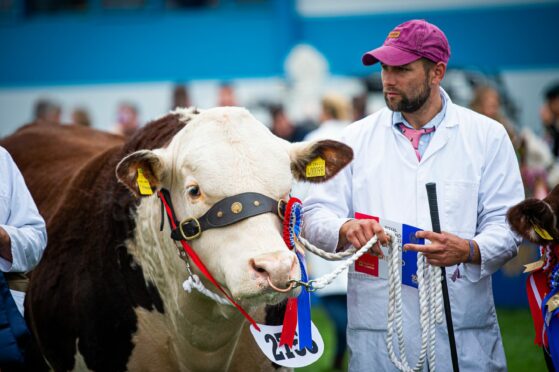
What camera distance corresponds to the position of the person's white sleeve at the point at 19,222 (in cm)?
369

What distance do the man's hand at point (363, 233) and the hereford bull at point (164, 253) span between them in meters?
0.29

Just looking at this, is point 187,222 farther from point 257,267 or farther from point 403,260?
point 403,260

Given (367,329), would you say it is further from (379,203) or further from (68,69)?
(68,69)

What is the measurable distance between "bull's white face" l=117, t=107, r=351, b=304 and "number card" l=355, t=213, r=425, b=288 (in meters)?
0.37

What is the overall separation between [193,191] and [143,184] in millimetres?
259

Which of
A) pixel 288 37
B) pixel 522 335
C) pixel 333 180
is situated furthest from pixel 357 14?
pixel 333 180

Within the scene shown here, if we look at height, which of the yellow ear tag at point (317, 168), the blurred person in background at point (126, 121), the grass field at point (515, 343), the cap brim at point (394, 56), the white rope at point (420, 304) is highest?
the cap brim at point (394, 56)

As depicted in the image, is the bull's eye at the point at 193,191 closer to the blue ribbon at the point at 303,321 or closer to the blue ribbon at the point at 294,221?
the blue ribbon at the point at 294,221

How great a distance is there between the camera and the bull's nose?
3.22 meters

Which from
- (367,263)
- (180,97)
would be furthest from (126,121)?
(367,263)

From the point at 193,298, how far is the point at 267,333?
1.25ft

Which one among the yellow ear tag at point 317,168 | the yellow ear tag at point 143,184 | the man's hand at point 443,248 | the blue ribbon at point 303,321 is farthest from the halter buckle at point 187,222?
the man's hand at point 443,248

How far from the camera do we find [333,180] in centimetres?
412

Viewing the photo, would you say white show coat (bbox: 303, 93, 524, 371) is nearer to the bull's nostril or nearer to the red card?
the red card
